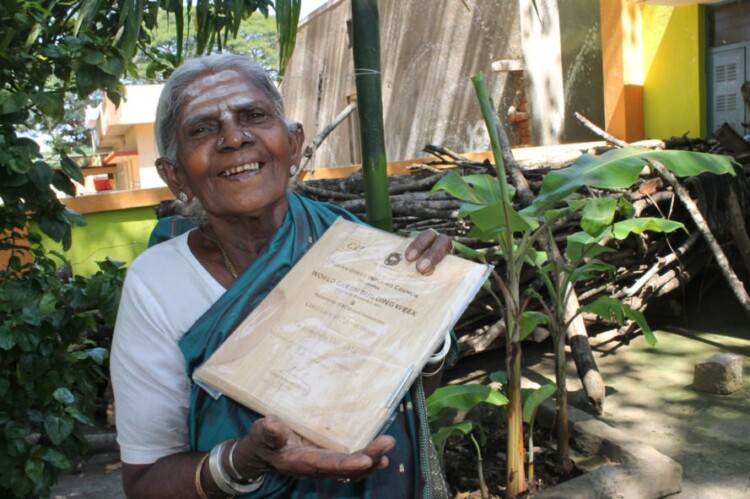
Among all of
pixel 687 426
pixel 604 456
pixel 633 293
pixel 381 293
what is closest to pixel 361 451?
pixel 381 293

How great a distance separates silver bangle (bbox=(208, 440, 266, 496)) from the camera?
127 cm

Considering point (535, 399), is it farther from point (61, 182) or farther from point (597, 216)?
point (61, 182)

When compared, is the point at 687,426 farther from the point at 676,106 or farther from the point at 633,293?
the point at 676,106

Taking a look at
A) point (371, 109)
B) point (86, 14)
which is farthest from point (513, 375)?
point (86, 14)

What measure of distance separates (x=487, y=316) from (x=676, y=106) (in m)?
4.74

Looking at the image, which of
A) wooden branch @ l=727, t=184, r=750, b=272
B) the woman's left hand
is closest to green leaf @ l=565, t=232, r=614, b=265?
the woman's left hand

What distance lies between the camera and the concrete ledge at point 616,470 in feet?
9.37

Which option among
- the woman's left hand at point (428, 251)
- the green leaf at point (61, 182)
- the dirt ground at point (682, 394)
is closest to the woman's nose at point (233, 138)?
the woman's left hand at point (428, 251)

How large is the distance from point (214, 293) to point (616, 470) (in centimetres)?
216

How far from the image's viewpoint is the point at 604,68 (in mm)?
8617

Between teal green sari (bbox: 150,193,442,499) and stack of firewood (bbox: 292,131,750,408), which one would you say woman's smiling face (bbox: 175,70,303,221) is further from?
stack of firewood (bbox: 292,131,750,408)

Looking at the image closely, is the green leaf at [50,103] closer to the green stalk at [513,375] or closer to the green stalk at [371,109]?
the green stalk at [371,109]

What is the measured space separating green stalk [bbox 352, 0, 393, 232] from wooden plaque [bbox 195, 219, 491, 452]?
86cm

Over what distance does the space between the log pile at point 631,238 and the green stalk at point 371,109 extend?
2053mm
